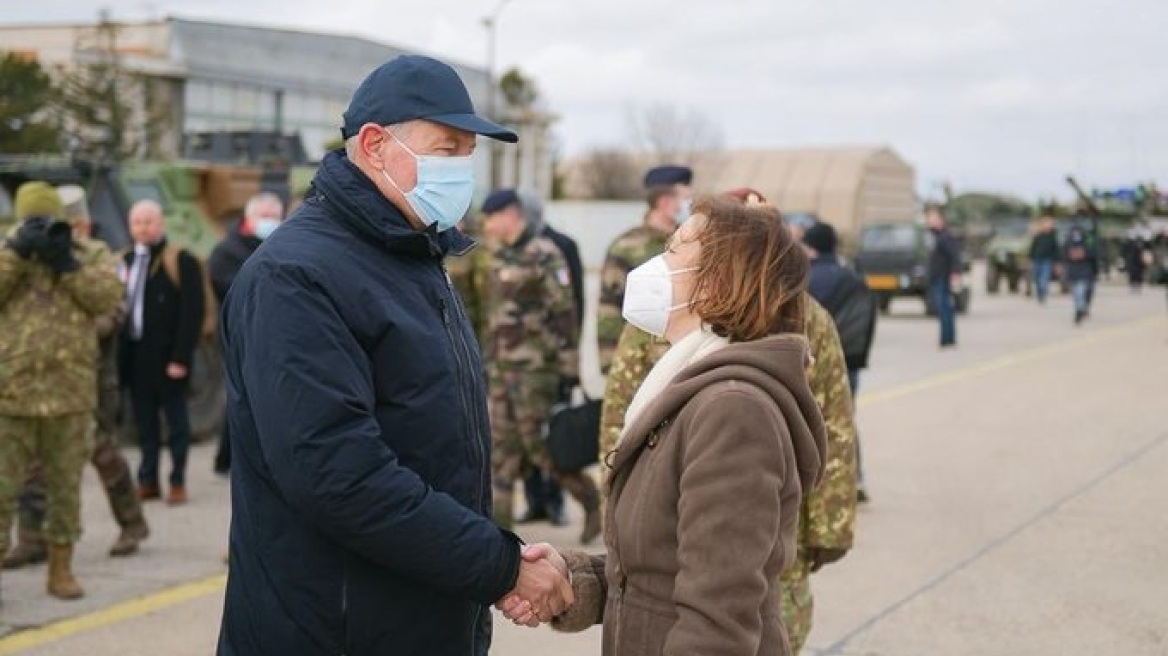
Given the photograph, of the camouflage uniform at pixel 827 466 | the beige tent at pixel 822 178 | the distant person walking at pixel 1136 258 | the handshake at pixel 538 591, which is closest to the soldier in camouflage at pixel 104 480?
the camouflage uniform at pixel 827 466

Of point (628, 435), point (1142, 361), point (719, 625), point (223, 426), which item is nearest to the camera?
point (719, 625)

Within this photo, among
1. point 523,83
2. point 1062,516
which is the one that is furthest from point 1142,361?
point 523,83

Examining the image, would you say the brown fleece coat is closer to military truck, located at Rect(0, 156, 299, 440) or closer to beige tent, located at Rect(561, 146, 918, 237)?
military truck, located at Rect(0, 156, 299, 440)

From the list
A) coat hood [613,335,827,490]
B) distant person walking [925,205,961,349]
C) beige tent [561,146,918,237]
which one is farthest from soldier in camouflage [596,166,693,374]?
beige tent [561,146,918,237]

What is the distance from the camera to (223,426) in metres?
10.1

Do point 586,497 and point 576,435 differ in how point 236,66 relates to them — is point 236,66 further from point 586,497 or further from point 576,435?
point 576,435

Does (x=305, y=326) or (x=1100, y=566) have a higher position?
(x=305, y=326)

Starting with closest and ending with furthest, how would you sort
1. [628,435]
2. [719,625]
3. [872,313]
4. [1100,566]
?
[719,625], [628,435], [1100,566], [872,313]

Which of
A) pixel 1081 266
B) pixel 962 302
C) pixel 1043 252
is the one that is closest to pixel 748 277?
pixel 1081 266

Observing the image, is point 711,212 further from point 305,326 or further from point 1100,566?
point 1100,566

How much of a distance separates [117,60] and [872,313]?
91.9ft

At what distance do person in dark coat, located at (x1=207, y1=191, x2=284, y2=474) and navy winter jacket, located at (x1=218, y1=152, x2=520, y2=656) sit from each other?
6351mm

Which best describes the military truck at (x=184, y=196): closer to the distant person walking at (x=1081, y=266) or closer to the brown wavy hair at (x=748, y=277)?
the brown wavy hair at (x=748, y=277)

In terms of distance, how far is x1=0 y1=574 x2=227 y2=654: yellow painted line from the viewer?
6297 millimetres
